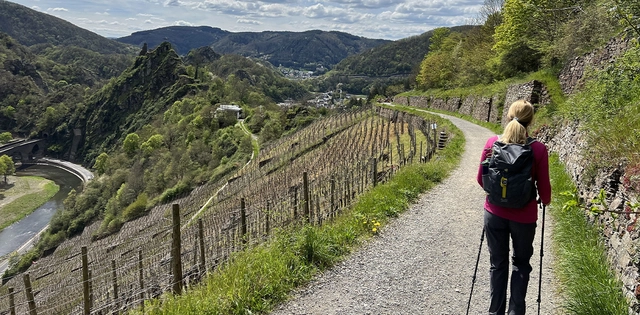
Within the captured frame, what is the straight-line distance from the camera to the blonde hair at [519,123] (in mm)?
3846

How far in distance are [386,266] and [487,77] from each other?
34.7m

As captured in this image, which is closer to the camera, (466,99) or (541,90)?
(541,90)

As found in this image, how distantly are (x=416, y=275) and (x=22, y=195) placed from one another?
103 meters

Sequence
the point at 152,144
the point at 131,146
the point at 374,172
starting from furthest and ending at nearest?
the point at 131,146 → the point at 152,144 → the point at 374,172

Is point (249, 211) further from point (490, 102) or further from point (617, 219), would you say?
point (490, 102)

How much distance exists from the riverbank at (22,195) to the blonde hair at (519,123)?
8368cm

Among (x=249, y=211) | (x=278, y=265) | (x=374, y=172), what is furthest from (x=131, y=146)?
(x=278, y=265)

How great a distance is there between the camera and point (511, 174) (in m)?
3.76

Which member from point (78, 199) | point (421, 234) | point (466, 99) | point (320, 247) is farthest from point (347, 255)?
point (78, 199)

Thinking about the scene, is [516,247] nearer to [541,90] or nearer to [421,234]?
[421,234]

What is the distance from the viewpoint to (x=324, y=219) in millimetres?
9375

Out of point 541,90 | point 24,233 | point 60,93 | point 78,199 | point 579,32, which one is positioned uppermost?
point 579,32

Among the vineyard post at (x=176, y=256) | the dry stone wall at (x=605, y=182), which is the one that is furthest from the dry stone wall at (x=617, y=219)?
the vineyard post at (x=176, y=256)

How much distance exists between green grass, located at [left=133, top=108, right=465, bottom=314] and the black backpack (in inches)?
130
